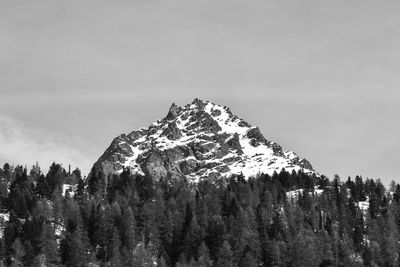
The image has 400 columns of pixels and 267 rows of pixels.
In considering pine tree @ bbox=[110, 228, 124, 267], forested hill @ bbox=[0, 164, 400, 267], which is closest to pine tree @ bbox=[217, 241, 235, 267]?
forested hill @ bbox=[0, 164, 400, 267]

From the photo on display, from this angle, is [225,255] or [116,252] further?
[225,255]

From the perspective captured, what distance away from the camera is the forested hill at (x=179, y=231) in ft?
453

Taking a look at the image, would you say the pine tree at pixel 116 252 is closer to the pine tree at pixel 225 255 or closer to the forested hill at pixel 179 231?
the forested hill at pixel 179 231

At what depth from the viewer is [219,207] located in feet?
603

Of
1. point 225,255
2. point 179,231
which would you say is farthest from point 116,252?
point 179,231

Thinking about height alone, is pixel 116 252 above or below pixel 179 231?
below

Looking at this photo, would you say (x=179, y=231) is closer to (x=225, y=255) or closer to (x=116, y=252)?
(x=225, y=255)

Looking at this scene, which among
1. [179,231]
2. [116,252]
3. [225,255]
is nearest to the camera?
[116,252]

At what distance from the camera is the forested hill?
138 meters

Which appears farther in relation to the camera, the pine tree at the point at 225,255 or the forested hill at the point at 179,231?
the pine tree at the point at 225,255

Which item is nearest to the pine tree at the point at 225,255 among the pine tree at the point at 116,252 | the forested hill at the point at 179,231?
the forested hill at the point at 179,231

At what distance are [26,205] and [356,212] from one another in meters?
A: 98.7

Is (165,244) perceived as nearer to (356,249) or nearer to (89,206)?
(89,206)

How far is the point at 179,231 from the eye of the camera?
520ft
